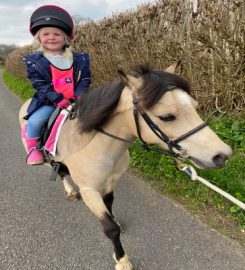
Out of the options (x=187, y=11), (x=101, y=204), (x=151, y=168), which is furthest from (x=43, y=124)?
(x=187, y=11)

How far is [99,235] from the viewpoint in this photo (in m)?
3.17

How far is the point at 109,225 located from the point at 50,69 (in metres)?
1.81

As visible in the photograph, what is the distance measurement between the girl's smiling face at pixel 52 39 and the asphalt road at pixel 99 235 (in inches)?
78.0

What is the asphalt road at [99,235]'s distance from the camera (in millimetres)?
2754

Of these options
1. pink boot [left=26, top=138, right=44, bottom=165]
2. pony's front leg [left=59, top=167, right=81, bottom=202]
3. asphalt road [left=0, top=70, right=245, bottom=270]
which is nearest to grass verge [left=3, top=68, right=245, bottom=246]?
asphalt road [left=0, top=70, right=245, bottom=270]

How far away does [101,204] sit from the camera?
2645 millimetres

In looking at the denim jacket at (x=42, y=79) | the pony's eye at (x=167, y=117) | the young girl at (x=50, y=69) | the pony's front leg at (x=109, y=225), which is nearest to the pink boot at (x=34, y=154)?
the young girl at (x=50, y=69)

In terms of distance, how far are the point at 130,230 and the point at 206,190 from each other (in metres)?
1.11

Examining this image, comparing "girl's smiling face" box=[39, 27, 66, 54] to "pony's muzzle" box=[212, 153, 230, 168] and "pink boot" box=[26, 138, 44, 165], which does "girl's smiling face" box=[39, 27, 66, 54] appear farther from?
"pony's muzzle" box=[212, 153, 230, 168]

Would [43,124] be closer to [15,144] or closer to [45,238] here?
[45,238]

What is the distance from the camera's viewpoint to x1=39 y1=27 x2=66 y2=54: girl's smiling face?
3184 millimetres

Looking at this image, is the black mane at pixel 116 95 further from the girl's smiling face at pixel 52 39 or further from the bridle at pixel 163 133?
the girl's smiling face at pixel 52 39

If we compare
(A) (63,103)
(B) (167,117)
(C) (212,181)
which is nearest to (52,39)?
(A) (63,103)

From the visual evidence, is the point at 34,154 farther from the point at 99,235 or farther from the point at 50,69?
the point at 99,235
